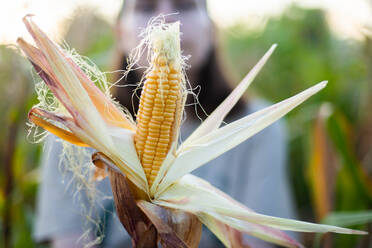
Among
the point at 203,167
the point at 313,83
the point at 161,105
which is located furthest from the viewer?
the point at 313,83

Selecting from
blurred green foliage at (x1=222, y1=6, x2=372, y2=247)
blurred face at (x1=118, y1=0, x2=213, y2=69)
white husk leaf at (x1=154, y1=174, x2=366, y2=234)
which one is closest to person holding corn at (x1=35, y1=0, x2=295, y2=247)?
blurred face at (x1=118, y1=0, x2=213, y2=69)

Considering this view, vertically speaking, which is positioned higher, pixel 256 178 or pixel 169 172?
pixel 169 172

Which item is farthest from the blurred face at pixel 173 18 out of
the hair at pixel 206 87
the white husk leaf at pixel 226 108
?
the white husk leaf at pixel 226 108

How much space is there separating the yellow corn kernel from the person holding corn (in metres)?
0.50

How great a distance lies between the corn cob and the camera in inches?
13.7

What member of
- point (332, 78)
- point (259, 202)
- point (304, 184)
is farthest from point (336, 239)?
point (332, 78)

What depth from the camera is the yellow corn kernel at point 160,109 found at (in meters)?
0.35

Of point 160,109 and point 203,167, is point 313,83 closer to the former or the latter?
point 203,167

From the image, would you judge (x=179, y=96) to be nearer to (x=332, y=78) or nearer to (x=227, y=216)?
(x=227, y=216)

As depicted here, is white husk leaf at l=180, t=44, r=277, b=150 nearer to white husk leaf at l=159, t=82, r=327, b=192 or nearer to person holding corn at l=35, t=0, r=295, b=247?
white husk leaf at l=159, t=82, r=327, b=192

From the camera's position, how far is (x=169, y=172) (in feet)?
1.20

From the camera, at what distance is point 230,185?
1.06 metres

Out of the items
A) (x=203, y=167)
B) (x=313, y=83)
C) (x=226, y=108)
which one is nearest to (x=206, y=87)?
(x=203, y=167)

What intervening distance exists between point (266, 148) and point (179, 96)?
754mm
